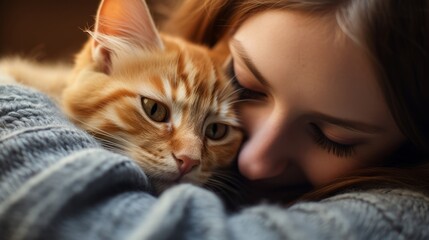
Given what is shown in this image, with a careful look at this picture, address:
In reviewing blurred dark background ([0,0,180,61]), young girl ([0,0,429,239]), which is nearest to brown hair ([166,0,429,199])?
young girl ([0,0,429,239])

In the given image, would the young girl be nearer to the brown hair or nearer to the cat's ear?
the brown hair

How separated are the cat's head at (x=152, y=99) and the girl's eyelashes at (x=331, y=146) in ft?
0.66

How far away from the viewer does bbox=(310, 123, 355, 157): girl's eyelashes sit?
1082 mm

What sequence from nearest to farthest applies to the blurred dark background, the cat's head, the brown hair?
the brown hair, the cat's head, the blurred dark background

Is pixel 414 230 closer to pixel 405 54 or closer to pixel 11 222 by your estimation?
pixel 405 54

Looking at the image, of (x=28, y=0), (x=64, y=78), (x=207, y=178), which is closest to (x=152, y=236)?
(x=207, y=178)

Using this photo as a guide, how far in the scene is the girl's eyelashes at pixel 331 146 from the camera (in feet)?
3.55

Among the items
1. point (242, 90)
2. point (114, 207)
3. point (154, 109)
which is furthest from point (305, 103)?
point (114, 207)

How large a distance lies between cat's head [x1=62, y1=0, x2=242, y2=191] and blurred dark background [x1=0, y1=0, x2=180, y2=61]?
34.2 inches

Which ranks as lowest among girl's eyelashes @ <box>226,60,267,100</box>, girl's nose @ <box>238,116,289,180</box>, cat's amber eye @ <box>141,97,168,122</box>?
girl's nose @ <box>238,116,289,180</box>

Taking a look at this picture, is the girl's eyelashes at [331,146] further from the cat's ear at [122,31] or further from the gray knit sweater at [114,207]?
the cat's ear at [122,31]

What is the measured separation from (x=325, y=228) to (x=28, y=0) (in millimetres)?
1739

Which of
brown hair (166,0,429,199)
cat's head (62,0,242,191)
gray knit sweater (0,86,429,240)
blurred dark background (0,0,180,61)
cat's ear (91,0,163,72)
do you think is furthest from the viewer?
blurred dark background (0,0,180,61)

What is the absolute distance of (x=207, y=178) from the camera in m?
1.11
